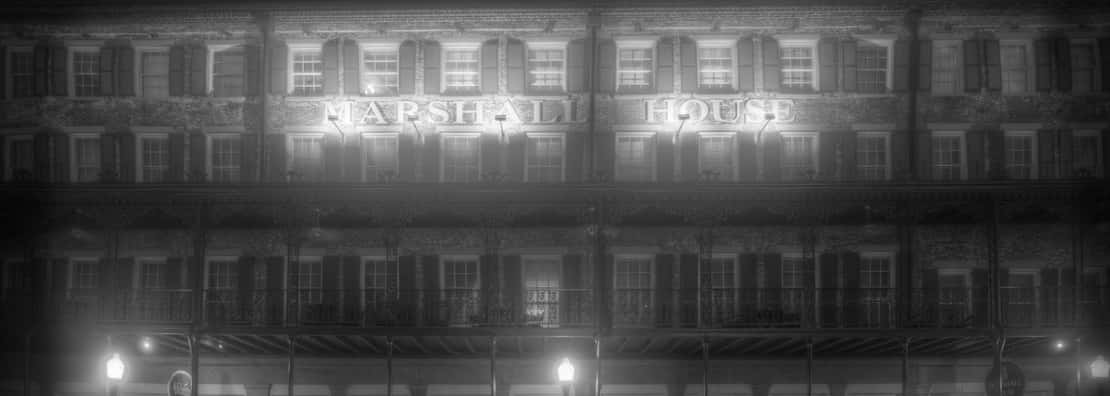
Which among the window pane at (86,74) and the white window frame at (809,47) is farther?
the window pane at (86,74)

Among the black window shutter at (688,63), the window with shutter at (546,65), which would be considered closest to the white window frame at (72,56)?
the window with shutter at (546,65)

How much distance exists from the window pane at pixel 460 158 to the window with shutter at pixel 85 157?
856 centimetres

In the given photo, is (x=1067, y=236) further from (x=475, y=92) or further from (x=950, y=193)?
(x=475, y=92)

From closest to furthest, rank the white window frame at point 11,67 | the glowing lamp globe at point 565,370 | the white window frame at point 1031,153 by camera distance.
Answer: the glowing lamp globe at point 565,370, the white window frame at point 1031,153, the white window frame at point 11,67

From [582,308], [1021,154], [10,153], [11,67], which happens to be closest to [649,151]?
[582,308]

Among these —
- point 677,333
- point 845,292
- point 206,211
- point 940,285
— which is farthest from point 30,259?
point 940,285

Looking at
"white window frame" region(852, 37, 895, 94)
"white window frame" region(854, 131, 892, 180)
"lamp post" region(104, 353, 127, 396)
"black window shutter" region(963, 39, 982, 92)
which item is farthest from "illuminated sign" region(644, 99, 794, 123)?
"lamp post" region(104, 353, 127, 396)

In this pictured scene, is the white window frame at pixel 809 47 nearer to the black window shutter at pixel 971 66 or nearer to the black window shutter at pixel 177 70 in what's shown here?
the black window shutter at pixel 971 66

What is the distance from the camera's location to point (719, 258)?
102 feet

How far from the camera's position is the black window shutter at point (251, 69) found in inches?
1243

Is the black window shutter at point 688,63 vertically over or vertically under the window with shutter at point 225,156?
over

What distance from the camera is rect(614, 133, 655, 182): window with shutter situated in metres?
31.3

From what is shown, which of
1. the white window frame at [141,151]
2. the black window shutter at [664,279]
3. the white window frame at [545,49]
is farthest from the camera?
the white window frame at [141,151]

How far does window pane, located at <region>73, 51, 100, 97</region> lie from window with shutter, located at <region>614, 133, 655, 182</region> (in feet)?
42.2
